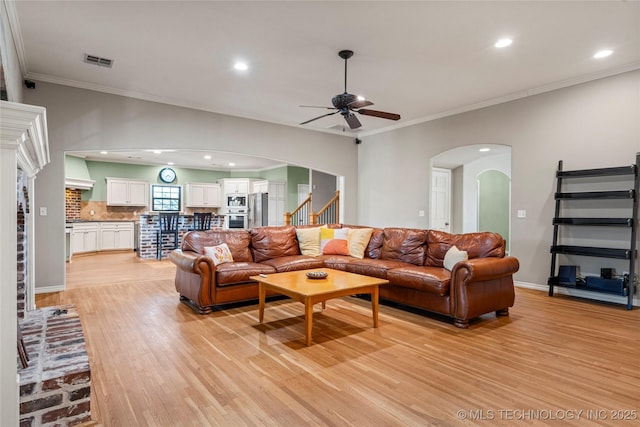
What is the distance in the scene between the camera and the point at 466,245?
409 cm

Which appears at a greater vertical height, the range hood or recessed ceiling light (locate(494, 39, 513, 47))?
recessed ceiling light (locate(494, 39, 513, 47))

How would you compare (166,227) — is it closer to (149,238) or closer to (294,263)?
(149,238)

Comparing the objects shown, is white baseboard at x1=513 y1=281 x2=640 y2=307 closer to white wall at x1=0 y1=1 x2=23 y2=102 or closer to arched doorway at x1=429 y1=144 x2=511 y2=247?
arched doorway at x1=429 y1=144 x2=511 y2=247

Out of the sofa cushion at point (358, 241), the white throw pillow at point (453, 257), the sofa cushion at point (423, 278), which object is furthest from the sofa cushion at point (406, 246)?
the white throw pillow at point (453, 257)

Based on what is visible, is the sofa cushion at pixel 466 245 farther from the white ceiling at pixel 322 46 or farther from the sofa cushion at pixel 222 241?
the sofa cushion at pixel 222 241

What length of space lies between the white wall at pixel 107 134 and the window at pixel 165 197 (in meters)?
5.38

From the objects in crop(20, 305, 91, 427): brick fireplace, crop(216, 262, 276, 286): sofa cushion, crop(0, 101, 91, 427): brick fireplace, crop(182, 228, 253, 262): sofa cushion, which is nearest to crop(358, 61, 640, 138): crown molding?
crop(182, 228, 253, 262): sofa cushion

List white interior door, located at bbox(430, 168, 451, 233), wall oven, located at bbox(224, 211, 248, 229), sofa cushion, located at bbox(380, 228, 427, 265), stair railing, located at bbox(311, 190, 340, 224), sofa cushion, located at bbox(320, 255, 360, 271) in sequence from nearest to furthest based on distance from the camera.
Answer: sofa cushion, located at bbox(380, 228, 427, 265) → sofa cushion, located at bbox(320, 255, 360, 271) → stair railing, located at bbox(311, 190, 340, 224) → white interior door, located at bbox(430, 168, 451, 233) → wall oven, located at bbox(224, 211, 248, 229)

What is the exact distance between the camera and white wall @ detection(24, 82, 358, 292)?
477 cm

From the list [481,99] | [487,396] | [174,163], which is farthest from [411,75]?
[174,163]

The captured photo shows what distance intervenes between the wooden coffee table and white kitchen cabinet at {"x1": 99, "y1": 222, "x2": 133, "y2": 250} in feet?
25.7

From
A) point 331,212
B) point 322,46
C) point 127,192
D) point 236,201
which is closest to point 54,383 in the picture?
point 322,46

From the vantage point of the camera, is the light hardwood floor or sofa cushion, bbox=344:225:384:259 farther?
sofa cushion, bbox=344:225:384:259

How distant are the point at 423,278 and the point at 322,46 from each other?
2759mm
